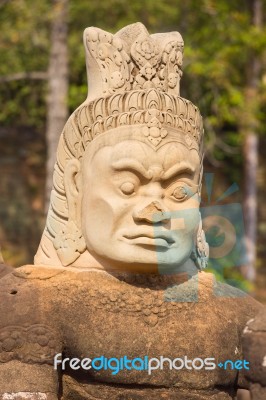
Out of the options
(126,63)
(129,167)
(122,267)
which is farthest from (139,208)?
(126,63)

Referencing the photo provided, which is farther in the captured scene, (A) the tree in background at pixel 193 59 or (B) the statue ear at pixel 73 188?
(A) the tree in background at pixel 193 59

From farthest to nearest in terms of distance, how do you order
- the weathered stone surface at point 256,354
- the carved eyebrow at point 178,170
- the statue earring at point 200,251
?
1. the statue earring at point 200,251
2. the carved eyebrow at point 178,170
3. the weathered stone surface at point 256,354

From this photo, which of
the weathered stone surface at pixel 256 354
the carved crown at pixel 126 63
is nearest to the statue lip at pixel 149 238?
the weathered stone surface at pixel 256 354

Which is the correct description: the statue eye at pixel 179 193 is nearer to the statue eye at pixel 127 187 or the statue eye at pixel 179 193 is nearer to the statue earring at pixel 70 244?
the statue eye at pixel 127 187

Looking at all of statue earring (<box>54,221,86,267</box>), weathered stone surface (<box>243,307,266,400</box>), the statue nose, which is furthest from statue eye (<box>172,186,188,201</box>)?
weathered stone surface (<box>243,307,266,400</box>)

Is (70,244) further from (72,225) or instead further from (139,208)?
(139,208)

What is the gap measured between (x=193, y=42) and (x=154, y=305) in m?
8.08

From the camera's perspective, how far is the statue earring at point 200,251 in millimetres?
3934

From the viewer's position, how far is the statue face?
3559 millimetres

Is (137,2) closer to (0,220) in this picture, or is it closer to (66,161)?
(0,220)

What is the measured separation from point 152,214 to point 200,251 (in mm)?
510

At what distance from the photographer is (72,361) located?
3.56 m

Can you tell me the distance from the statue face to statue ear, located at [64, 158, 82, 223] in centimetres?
7

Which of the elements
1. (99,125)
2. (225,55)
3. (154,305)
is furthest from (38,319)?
(225,55)
